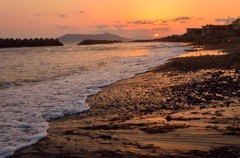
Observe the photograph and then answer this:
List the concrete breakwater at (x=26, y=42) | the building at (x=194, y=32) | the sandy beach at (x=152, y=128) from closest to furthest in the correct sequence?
the sandy beach at (x=152, y=128), the concrete breakwater at (x=26, y=42), the building at (x=194, y=32)

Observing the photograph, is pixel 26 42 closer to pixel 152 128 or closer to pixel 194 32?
pixel 194 32

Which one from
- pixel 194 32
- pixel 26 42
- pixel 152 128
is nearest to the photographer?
pixel 152 128

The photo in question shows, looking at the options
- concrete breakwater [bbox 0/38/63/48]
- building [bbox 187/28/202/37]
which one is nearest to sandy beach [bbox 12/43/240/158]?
concrete breakwater [bbox 0/38/63/48]

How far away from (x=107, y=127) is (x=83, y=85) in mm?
7834

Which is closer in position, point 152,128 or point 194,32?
point 152,128

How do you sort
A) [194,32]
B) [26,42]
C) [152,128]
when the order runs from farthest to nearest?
[194,32], [26,42], [152,128]

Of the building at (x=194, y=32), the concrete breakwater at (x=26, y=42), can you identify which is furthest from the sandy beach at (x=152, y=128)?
the building at (x=194, y=32)

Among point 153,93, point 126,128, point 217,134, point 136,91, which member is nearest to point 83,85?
point 136,91

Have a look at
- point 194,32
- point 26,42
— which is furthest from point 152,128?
point 194,32

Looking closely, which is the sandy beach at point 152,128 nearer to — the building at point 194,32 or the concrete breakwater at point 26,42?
the concrete breakwater at point 26,42

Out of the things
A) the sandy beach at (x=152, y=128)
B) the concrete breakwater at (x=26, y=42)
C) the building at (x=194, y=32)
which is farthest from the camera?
the building at (x=194, y=32)

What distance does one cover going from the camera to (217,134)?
549cm

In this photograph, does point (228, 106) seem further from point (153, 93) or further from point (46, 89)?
point (46, 89)

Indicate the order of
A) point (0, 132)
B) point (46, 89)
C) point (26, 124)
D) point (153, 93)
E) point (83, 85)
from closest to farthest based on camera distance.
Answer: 1. point (0, 132)
2. point (26, 124)
3. point (153, 93)
4. point (46, 89)
5. point (83, 85)
